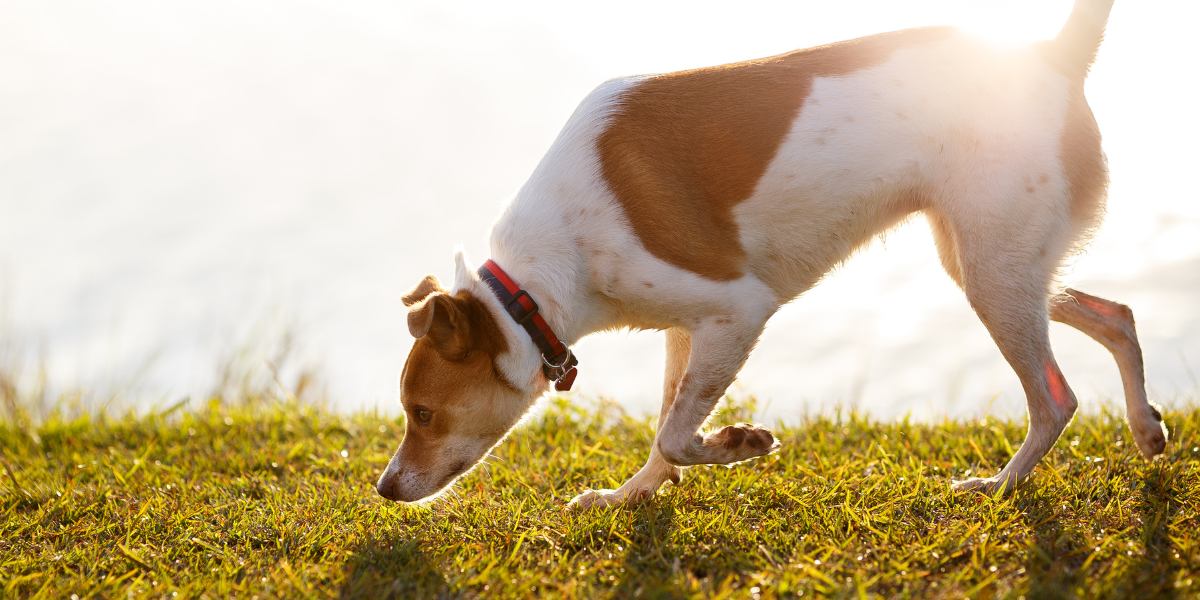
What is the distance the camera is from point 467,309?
3.73m

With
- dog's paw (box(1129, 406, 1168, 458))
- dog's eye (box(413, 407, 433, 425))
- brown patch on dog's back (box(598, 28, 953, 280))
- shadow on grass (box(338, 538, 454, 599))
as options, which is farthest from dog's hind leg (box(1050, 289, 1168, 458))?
shadow on grass (box(338, 538, 454, 599))

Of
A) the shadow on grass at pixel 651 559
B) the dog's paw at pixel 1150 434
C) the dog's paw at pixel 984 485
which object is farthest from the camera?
the dog's paw at pixel 1150 434

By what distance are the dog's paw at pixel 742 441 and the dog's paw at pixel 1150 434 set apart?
143cm

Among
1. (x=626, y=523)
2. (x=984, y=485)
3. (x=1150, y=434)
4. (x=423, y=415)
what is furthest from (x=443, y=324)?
(x=1150, y=434)

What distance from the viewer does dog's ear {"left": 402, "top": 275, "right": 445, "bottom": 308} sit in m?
4.06

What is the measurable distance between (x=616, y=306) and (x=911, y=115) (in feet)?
4.06

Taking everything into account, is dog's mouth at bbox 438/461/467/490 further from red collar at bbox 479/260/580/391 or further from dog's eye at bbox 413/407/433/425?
red collar at bbox 479/260/580/391

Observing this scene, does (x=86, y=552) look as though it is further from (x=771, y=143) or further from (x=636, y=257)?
(x=771, y=143)

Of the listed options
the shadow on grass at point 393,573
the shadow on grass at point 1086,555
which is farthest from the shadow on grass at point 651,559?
the shadow on grass at point 1086,555

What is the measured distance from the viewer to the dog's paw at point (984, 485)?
3.87 m

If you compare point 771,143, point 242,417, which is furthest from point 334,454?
point 771,143

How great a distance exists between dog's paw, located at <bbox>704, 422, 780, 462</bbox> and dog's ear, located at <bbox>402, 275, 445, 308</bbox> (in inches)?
44.8

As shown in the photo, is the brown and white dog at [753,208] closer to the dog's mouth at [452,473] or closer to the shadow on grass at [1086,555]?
the dog's mouth at [452,473]

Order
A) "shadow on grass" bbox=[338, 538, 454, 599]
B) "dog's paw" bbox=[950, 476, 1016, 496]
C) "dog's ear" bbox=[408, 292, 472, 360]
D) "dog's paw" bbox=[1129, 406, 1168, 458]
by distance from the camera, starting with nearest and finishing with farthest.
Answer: "shadow on grass" bbox=[338, 538, 454, 599] < "dog's ear" bbox=[408, 292, 472, 360] < "dog's paw" bbox=[950, 476, 1016, 496] < "dog's paw" bbox=[1129, 406, 1168, 458]
